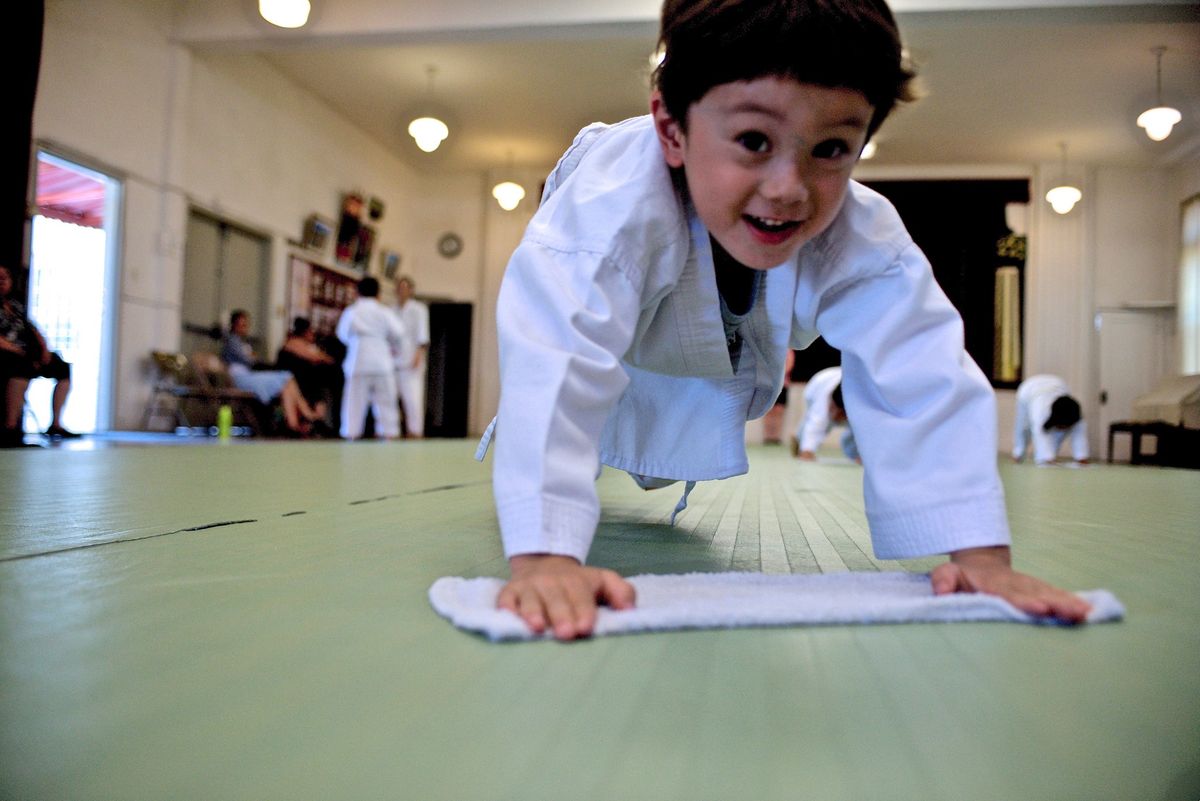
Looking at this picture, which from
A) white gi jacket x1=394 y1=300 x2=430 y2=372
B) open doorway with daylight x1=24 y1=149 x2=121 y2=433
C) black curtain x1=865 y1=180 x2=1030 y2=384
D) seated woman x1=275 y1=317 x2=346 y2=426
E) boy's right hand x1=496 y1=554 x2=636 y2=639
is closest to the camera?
boy's right hand x1=496 y1=554 x2=636 y2=639

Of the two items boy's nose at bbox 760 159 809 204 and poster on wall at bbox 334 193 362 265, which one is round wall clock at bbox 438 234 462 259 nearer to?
poster on wall at bbox 334 193 362 265

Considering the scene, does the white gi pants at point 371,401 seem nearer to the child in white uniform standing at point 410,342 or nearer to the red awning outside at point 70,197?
the child in white uniform standing at point 410,342

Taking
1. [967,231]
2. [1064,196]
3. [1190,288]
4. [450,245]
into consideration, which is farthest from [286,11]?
[1190,288]

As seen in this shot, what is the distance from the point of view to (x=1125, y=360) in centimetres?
930

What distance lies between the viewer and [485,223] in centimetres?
1031

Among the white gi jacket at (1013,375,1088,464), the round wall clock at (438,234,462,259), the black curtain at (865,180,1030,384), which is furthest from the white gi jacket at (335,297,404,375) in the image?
the black curtain at (865,180,1030,384)

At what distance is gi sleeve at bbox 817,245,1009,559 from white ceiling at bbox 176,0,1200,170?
15.9ft

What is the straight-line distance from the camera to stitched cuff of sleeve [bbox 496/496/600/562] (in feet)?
2.26

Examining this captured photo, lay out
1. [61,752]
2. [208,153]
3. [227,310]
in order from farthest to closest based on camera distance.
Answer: [227,310], [208,153], [61,752]

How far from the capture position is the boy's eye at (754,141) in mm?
785

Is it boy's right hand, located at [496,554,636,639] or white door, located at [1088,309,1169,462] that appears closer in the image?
boy's right hand, located at [496,554,636,639]

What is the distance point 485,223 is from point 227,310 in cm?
374

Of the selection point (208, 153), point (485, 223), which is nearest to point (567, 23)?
point (208, 153)

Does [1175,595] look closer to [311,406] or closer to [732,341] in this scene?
[732,341]
